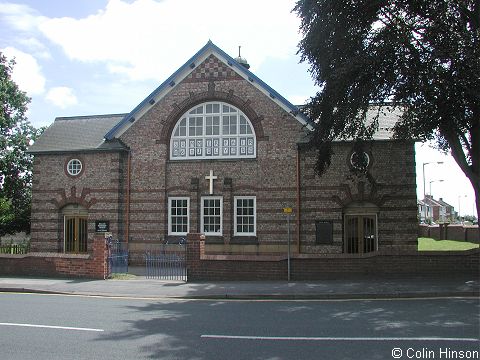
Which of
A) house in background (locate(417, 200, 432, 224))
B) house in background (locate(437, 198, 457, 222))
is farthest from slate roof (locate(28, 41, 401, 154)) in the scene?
house in background (locate(437, 198, 457, 222))

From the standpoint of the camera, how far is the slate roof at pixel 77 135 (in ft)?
76.3

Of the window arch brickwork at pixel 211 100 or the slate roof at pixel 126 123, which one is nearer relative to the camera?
the slate roof at pixel 126 123

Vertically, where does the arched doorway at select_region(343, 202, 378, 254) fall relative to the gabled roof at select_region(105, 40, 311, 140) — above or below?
below

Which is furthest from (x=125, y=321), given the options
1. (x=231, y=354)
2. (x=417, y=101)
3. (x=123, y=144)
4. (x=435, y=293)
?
(x=123, y=144)

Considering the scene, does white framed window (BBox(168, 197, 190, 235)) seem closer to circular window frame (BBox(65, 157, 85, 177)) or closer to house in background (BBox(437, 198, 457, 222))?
circular window frame (BBox(65, 157, 85, 177))

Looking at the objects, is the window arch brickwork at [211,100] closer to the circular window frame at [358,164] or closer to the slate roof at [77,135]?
the slate roof at [77,135]

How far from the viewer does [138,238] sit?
22188 millimetres

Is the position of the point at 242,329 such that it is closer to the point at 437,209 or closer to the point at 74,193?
the point at 74,193

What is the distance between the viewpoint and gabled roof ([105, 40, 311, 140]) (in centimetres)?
2128

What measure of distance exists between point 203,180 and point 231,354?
Answer: 1553 cm

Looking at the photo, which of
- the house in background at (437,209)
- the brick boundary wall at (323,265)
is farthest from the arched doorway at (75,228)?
the house in background at (437,209)

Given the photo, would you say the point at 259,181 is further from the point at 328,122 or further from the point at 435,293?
the point at 435,293

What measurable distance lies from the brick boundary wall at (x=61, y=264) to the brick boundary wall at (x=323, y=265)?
122 inches

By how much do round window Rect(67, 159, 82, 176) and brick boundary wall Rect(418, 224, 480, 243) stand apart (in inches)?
1098
